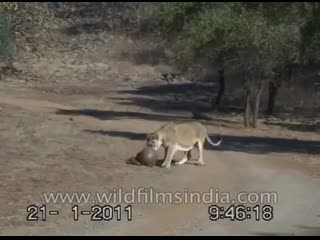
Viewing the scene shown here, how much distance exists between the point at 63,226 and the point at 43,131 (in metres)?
12.5

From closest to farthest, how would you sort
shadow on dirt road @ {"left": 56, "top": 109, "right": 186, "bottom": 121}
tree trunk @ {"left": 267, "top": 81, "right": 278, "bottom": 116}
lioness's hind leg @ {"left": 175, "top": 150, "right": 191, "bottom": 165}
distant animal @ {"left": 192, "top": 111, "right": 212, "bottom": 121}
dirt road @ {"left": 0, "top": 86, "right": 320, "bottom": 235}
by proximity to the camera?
dirt road @ {"left": 0, "top": 86, "right": 320, "bottom": 235} < lioness's hind leg @ {"left": 175, "top": 150, "right": 191, "bottom": 165} < shadow on dirt road @ {"left": 56, "top": 109, "right": 186, "bottom": 121} < distant animal @ {"left": 192, "top": 111, "right": 212, "bottom": 121} < tree trunk @ {"left": 267, "top": 81, "right": 278, "bottom": 116}

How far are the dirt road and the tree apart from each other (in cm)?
655

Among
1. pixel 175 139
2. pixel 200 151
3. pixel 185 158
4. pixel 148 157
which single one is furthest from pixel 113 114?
pixel 148 157

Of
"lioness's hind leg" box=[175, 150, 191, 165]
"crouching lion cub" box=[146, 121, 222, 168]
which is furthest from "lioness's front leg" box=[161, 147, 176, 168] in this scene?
"lioness's hind leg" box=[175, 150, 191, 165]

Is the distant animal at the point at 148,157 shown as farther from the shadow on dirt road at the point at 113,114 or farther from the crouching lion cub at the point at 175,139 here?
the shadow on dirt road at the point at 113,114

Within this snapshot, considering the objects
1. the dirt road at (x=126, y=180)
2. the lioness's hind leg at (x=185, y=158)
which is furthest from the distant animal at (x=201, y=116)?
the lioness's hind leg at (x=185, y=158)

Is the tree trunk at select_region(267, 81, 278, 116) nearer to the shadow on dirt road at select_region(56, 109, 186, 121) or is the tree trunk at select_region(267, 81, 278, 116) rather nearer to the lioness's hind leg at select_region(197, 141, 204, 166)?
the shadow on dirt road at select_region(56, 109, 186, 121)

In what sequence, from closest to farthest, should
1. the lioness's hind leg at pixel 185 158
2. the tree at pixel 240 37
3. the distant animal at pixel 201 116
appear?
the lioness's hind leg at pixel 185 158
the tree at pixel 240 37
the distant animal at pixel 201 116

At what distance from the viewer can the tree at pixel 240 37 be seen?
3000 centimetres

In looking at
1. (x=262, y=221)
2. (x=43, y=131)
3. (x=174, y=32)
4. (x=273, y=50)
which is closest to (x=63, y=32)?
(x=174, y=32)

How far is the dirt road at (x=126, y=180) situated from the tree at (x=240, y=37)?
258 inches

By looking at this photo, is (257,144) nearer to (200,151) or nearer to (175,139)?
(200,151)

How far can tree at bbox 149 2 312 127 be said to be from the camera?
30.0 m

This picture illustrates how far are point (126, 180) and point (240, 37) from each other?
16.1 m
